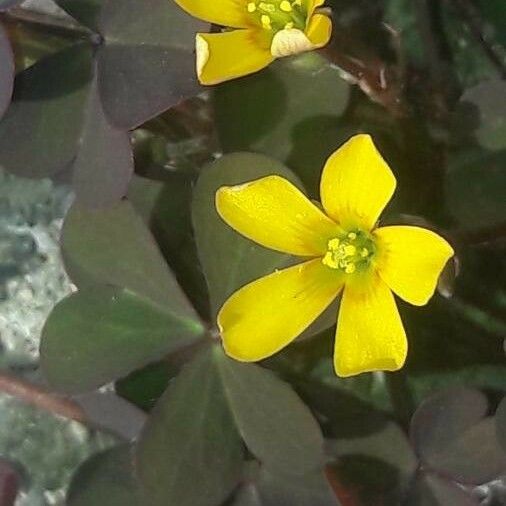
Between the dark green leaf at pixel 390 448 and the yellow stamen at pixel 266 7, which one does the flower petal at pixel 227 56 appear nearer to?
the yellow stamen at pixel 266 7

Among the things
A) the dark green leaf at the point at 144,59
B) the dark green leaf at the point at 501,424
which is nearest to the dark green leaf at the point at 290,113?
the dark green leaf at the point at 144,59

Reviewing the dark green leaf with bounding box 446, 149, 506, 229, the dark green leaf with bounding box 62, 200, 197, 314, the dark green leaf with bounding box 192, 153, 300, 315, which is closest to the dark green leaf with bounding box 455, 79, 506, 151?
the dark green leaf with bounding box 446, 149, 506, 229

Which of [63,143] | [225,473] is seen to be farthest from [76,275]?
[225,473]

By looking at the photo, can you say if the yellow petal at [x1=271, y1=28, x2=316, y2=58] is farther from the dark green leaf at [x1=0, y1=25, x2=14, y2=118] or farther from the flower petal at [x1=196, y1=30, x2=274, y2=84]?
the dark green leaf at [x1=0, y1=25, x2=14, y2=118]

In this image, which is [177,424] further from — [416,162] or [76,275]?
[416,162]

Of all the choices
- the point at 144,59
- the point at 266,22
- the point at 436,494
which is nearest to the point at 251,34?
the point at 266,22

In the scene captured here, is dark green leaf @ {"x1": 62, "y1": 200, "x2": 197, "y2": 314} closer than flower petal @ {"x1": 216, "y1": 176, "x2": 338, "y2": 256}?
No
